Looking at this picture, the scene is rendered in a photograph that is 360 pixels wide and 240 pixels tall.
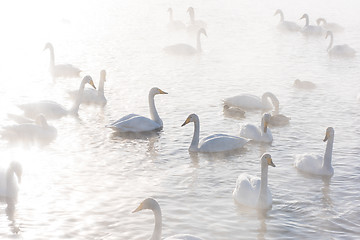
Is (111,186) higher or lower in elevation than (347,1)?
lower

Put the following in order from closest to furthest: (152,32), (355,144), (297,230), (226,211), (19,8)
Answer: (297,230) → (226,211) → (355,144) → (152,32) → (19,8)

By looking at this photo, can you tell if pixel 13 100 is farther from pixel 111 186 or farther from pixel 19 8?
pixel 19 8

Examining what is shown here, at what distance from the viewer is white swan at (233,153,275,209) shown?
13.1 m

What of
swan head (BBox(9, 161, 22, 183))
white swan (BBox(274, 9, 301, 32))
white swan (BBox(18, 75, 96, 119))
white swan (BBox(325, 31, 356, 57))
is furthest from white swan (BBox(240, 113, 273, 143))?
white swan (BBox(274, 9, 301, 32))

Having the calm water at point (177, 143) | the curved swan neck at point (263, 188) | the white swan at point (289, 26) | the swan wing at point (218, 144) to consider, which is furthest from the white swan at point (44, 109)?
the white swan at point (289, 26)

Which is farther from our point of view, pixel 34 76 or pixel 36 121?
pixel 34 76

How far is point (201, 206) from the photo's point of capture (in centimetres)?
1335

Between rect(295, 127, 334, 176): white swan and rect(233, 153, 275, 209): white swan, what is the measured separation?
200 cm

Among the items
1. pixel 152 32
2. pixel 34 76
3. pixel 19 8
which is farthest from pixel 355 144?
pixel 19 8

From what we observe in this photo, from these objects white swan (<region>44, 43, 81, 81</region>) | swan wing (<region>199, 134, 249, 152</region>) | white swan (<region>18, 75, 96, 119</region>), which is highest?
white swan (<region>44, 43, 81, 81</region>)

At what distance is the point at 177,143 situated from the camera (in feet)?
58.1

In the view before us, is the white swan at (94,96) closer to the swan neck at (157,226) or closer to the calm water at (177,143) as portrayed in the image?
the calm water at (177,143)

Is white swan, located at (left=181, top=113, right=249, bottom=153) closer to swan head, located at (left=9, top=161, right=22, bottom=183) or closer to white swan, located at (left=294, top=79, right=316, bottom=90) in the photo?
swan head, located at (left=9, top=161, right=22, bottom=183)

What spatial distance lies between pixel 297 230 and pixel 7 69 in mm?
18557
